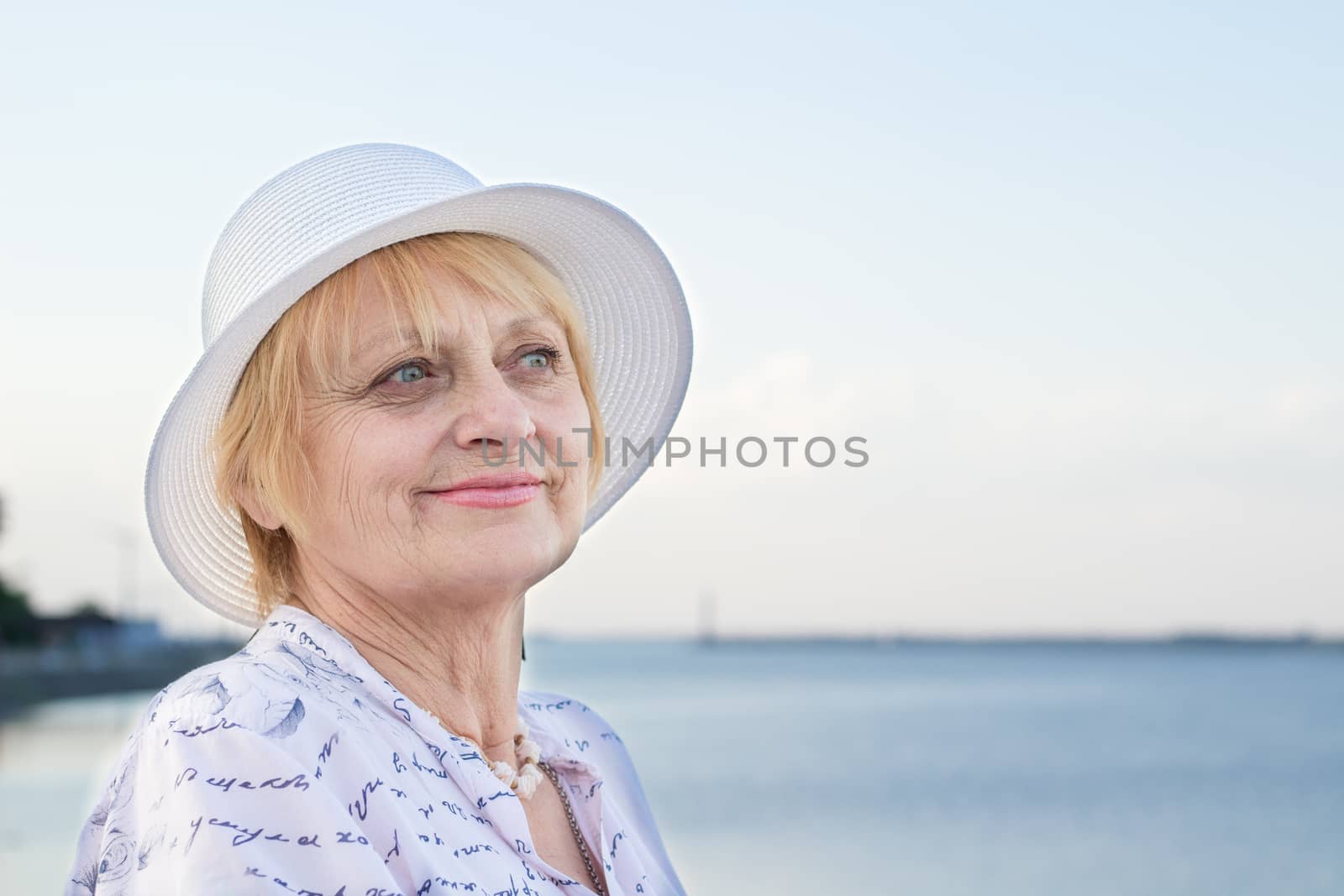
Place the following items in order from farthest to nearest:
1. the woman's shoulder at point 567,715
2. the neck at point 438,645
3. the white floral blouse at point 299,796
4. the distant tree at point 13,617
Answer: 1. the distant tree at point 13,617
2. the woman's shoulder at point 567,715
3. the neck at point 438,645
4. the white floral blouse at point 299,796

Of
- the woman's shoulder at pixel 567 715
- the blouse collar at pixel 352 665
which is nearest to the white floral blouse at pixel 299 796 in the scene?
the blouse collar at pixel 352 665

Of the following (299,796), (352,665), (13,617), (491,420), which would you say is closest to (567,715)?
(352,665)

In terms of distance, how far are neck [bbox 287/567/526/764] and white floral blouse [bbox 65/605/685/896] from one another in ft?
0.22

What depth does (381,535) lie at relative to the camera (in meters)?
1.68

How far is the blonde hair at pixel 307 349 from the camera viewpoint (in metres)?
1.68

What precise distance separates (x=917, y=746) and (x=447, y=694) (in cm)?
4234

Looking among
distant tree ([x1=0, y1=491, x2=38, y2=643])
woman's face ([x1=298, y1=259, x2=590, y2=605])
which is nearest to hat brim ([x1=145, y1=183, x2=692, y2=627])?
woman's face ([x1=298, y1=259, x2=590, y2=605])

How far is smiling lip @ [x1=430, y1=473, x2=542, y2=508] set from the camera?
1.67m

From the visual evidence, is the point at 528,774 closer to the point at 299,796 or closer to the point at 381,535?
the point at 381,535

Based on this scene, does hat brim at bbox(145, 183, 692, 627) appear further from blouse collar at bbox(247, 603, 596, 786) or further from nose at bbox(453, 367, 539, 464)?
blouse collar at bbox(247, 603, 596, 786)

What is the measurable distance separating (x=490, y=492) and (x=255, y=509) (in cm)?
34

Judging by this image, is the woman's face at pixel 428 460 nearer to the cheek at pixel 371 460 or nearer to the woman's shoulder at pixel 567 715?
the cheek at pixel 371 460

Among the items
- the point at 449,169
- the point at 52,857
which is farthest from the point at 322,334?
the point at 52,857

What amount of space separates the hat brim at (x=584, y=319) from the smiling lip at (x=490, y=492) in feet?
0.99
